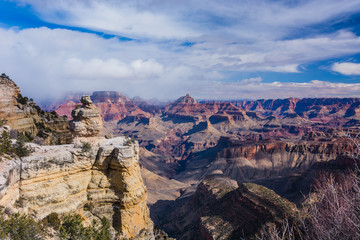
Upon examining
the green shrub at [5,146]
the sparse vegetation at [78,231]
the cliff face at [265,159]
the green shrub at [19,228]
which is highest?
the green shrub at [5,146]

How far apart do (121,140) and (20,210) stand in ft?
28.2

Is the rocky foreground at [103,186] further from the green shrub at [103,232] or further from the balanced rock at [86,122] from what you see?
the green shrub at [103,232]

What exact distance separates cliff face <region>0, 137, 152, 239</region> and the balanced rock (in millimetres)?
799

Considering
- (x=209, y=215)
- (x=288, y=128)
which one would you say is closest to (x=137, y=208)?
(x=209, y=215)

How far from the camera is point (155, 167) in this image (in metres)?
127

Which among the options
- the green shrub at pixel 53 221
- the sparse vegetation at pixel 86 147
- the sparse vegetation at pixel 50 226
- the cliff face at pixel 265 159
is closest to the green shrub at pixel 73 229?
the sparse vegetation at pixel 50 226

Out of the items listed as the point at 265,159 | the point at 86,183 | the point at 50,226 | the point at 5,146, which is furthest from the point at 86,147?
the point at 265,159

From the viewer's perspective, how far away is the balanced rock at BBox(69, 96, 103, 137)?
17.5 metres

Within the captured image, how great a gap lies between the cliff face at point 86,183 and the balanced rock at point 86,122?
0.80 m

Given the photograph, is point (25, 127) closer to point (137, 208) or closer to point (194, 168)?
point (137, 208)

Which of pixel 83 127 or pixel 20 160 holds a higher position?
pixel 83 127

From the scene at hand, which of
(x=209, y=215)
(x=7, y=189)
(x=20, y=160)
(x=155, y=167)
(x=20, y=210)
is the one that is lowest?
(x=155, y=167)

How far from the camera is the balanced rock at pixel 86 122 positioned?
17.5 meters

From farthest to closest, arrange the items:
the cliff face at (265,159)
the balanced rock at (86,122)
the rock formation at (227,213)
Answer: the cliff face at (265,159) → the rock formation at (227,213) → the balanced rock at (86,122)
